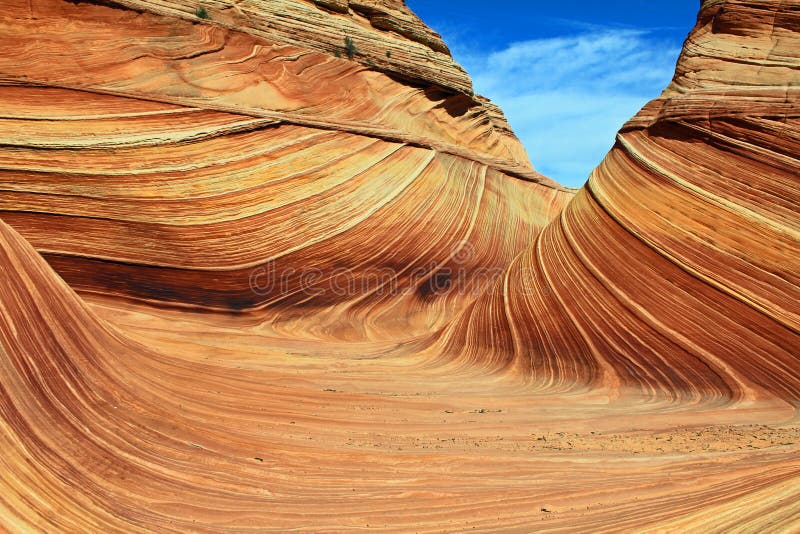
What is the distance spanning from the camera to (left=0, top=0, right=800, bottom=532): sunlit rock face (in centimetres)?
365

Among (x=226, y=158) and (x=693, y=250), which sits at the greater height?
(x=226, y=158)

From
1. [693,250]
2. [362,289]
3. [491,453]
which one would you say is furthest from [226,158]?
[491,453]

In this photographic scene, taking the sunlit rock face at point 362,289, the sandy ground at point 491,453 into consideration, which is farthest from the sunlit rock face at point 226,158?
the sandy ground at point 491,453

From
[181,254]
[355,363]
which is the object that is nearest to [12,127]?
[181,254]

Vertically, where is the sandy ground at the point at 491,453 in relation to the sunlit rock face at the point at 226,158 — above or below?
below

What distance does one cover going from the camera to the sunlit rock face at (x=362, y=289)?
3654 millimetres

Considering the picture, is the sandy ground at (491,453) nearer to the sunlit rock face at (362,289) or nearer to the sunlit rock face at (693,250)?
the sunlit rock face at (362,289)

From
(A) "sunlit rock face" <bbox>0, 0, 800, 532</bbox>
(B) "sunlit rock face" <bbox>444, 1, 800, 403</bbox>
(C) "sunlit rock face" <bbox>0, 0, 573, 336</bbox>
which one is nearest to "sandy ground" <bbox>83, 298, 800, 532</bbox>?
(A) "sunlit rock face" <bbox>0, 0, 800, 532</bbox>

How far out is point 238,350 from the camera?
23.6 ft

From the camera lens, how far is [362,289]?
10094 mm

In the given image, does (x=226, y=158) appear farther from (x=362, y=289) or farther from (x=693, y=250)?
(x=693, y=250)

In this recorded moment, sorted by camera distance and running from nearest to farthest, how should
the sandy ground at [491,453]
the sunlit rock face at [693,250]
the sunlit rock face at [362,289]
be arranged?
1. the sandy ground at [491,453]
2. the sunlit rock face at [362,289]
3. the sunlit rock face at [693,250]

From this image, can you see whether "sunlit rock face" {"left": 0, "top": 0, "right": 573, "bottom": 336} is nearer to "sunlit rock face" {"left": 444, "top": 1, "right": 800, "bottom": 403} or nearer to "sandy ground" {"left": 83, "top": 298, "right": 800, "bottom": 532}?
"sandy ground" {"left": 83, "top": 298, "right": 800, "bottom": 532}

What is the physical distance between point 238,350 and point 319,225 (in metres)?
2.93
